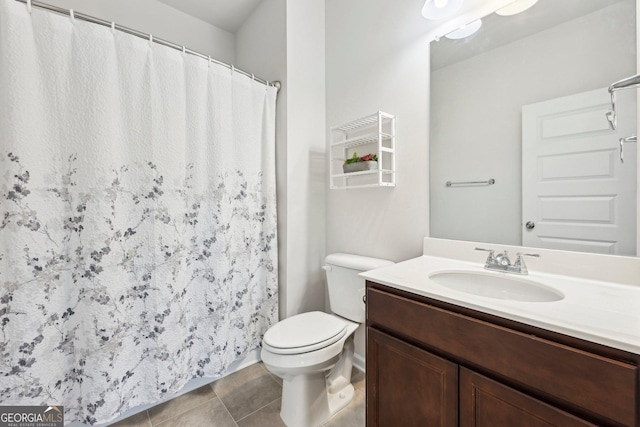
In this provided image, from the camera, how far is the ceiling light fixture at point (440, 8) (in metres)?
1.23

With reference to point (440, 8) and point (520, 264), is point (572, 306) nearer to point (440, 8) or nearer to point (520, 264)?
point (520, 264)

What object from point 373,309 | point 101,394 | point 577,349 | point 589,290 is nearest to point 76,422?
point 101,394

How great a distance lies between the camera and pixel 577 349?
23.1 inches

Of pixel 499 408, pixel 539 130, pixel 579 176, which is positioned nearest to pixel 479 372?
pixel 499 408

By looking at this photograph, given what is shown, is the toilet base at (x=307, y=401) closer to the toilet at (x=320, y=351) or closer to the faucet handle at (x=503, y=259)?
the toilet at (x=320, y=351)

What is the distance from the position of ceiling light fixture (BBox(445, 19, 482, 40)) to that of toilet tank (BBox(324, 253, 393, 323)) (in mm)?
1211

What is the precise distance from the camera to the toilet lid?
3.95 feet

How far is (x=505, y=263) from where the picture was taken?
1046mm

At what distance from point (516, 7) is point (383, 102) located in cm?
69

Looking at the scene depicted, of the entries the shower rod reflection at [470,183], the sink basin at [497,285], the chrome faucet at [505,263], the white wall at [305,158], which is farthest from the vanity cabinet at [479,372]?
the white wall at [305,158]

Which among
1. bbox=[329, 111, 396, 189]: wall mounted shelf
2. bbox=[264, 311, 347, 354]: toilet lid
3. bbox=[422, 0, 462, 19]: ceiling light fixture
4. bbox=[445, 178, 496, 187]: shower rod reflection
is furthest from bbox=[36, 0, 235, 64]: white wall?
bbox=[264, 311, 347, 354]: toilet lid

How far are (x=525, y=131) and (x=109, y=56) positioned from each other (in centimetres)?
190

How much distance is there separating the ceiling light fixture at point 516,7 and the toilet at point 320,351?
1.29 metres

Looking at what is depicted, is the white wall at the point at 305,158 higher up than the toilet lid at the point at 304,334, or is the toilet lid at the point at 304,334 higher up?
the white wall at the point at 305,158
